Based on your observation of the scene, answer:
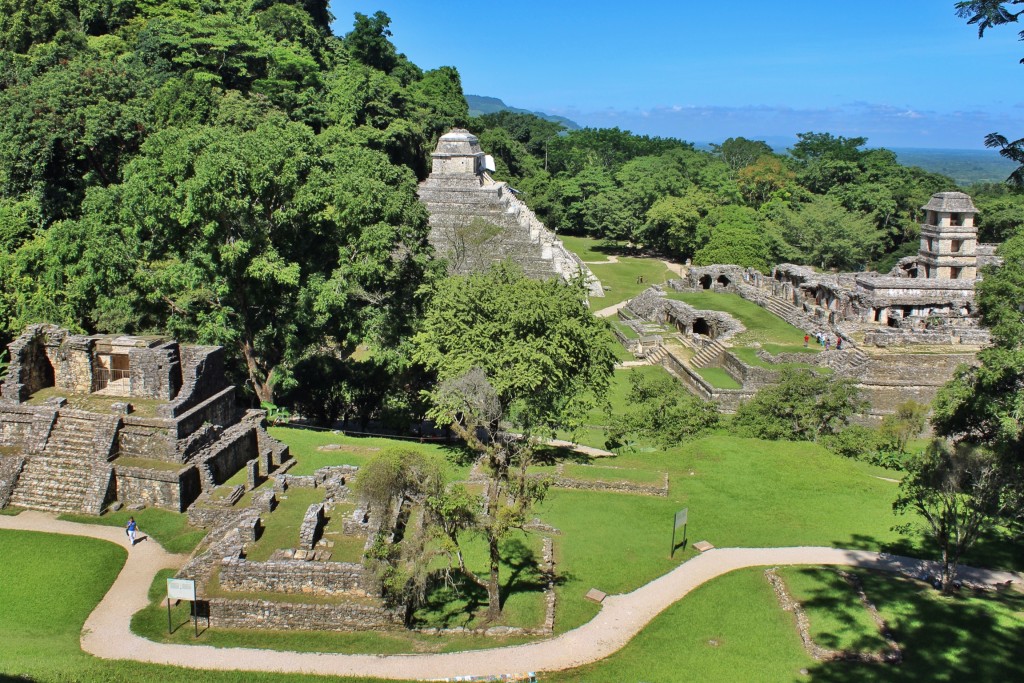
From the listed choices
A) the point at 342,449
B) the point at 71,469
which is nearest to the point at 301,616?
the point at 342,449

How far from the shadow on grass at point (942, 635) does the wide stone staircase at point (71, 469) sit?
1764cm

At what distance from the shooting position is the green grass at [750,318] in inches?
1713

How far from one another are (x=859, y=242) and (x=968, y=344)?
22.2 metres

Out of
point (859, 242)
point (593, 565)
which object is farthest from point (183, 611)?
point (859, 242)

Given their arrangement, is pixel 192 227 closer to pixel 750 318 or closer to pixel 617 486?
pixel 617 486

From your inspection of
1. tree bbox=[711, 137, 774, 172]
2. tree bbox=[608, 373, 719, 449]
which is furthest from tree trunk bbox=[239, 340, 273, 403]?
tree bbox=[711, 137, 774, 172]

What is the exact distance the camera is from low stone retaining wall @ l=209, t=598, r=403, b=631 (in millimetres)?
16531

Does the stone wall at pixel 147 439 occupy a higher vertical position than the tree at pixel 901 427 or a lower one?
higher

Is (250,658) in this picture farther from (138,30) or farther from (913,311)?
(138,30)

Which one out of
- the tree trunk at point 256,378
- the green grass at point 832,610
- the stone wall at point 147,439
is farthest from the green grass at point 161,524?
the green grass at point 832,610

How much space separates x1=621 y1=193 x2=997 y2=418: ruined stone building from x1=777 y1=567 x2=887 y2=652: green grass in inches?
768

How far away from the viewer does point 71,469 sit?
21.8 m

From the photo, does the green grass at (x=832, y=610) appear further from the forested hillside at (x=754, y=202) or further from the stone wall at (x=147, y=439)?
the forested hillside at (x=754, y=202)

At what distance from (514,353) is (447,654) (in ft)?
33.0
